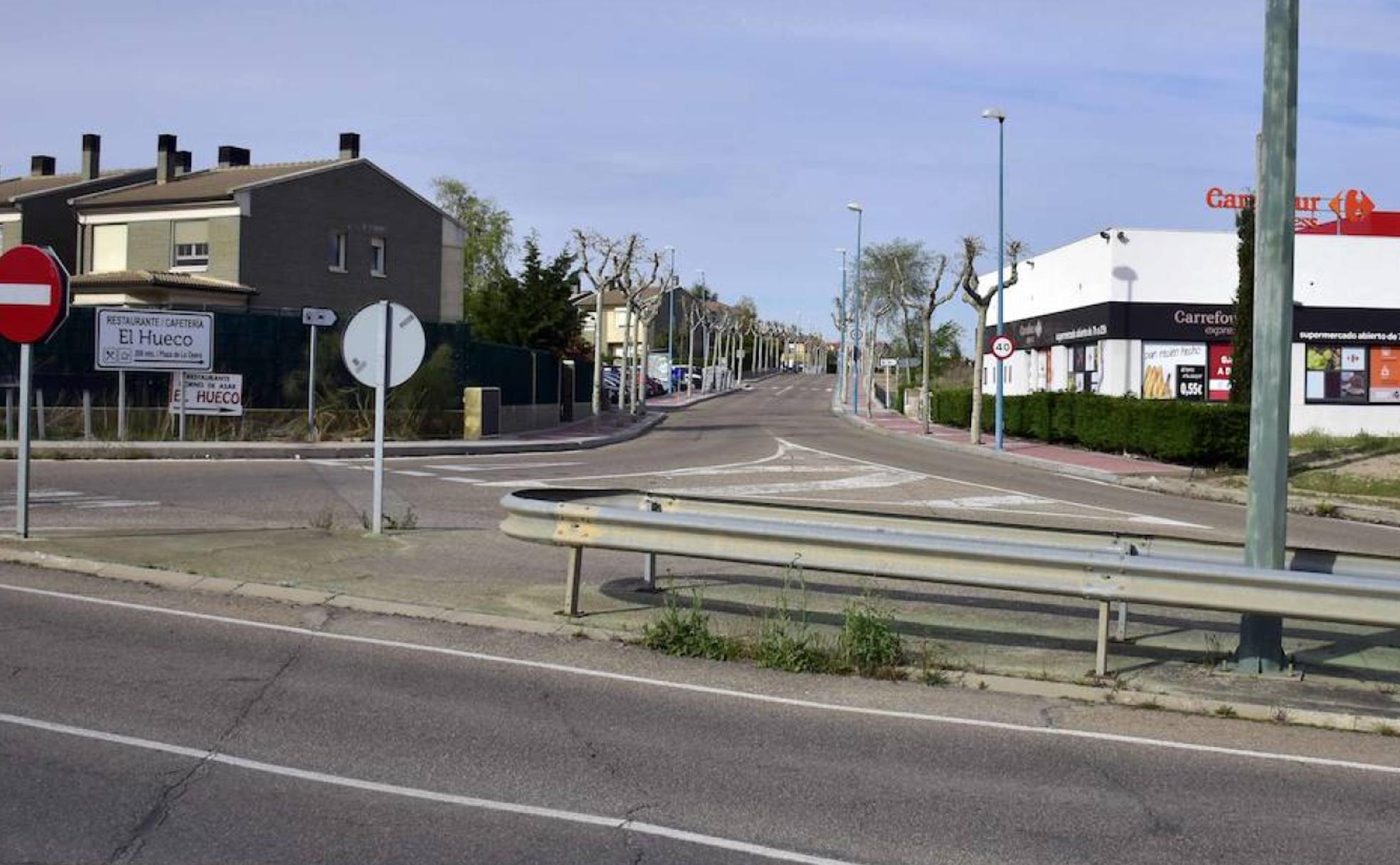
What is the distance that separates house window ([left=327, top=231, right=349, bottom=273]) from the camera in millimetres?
49281

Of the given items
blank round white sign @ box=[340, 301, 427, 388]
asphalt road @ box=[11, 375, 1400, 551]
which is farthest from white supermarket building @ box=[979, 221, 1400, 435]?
blank round white sign @ box=[340, 301, 427, 388]

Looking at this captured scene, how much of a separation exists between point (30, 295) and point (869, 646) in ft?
26.9

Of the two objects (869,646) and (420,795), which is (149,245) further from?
(420,795)

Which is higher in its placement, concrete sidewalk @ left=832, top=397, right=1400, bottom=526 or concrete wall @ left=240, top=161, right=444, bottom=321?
concrete wall @ left=240, top=161, right=444, bottom=321

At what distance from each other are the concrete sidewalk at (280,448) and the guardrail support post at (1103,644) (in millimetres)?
15127

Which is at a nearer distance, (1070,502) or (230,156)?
(1070,502)

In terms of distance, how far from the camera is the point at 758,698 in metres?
8.16

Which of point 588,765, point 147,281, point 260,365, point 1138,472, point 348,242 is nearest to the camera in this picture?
point 588,765

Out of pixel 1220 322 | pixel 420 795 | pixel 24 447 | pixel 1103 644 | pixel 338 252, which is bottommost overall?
pixel 420 795

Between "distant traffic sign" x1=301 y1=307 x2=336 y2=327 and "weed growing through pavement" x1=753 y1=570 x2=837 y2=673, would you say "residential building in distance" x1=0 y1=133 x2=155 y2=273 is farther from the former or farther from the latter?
"weed growing through pavement" x1=753 y1=570 x2=837 y2=673

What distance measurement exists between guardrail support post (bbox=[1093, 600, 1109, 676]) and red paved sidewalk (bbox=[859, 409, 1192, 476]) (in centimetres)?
2076

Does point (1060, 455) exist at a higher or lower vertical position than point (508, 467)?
higher

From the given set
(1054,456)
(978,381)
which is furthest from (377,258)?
(1054,456)

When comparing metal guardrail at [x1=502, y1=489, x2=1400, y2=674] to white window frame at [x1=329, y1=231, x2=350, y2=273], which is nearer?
metal guardrail at [x1=502, y1=489, x2=1400, y2=674]
